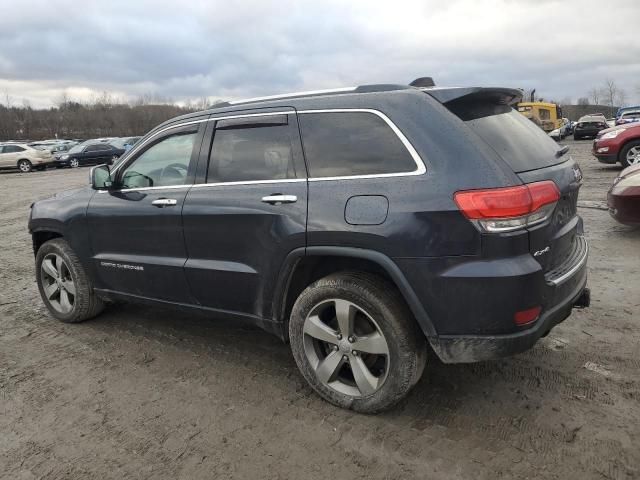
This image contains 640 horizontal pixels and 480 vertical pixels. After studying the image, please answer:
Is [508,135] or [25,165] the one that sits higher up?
[508,135]

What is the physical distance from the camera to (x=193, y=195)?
367cm

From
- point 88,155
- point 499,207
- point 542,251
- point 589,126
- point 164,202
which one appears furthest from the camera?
point 589,126

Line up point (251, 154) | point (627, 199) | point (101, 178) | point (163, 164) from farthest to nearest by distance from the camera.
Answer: point (627, 199) → point (101, 178) → point (163, 164) → point (251, 154)

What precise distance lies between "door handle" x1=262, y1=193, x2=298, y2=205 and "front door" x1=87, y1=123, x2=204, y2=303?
78 cm

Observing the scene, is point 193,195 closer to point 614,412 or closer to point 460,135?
point 460,135

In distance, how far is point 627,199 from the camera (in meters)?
6.68

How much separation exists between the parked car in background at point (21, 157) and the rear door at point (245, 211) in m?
29.4

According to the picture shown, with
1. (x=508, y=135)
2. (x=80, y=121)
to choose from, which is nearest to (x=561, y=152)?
(x=508, y=135)

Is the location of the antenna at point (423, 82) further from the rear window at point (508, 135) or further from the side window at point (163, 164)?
the side window at point (163, 164)

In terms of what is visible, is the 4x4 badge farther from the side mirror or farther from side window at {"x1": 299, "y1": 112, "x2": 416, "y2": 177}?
the side mirror

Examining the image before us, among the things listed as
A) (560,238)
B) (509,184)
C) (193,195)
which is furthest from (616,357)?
(193,195)

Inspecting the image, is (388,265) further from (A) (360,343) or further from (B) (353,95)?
(B) (353,95)

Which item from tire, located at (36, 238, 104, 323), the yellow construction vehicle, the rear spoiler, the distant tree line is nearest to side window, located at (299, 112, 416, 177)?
the rear spoiler

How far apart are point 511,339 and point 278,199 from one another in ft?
4.93
